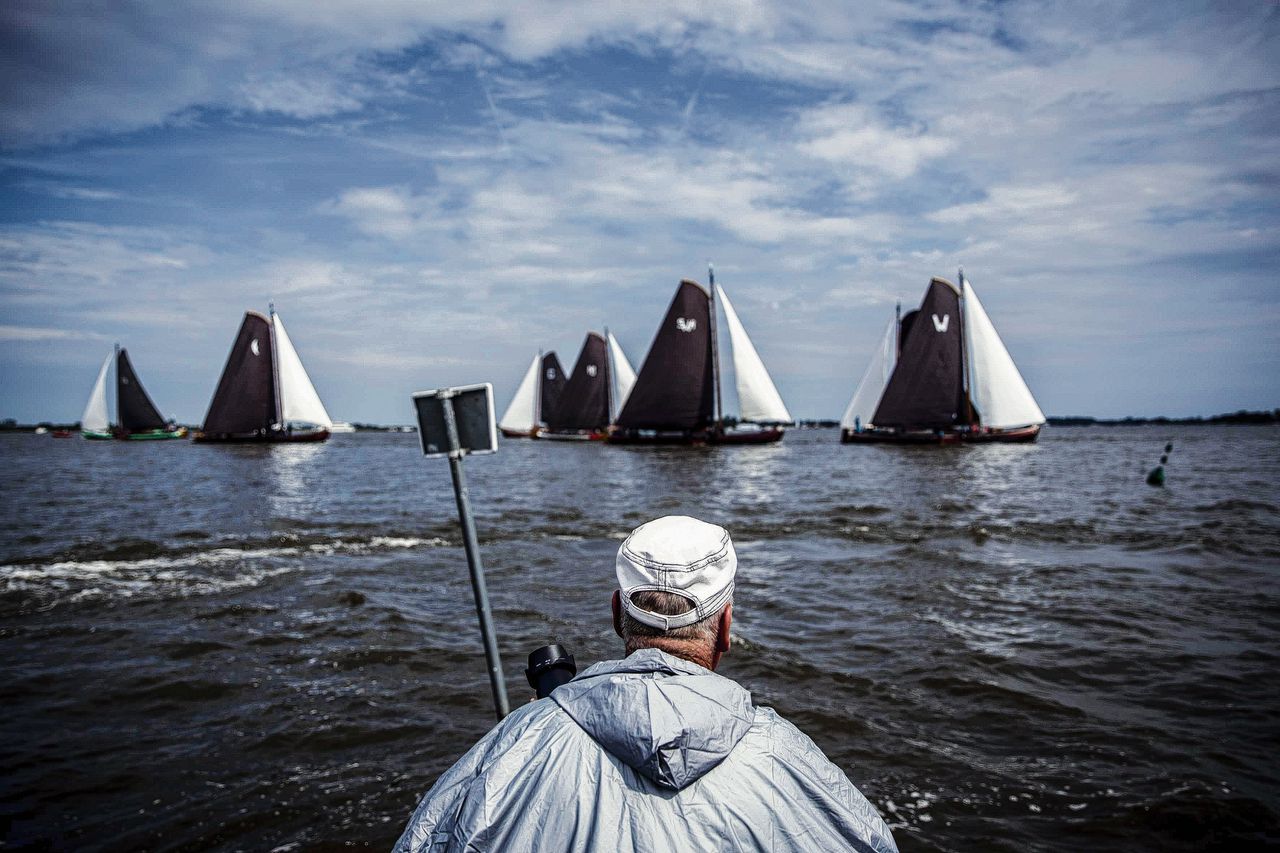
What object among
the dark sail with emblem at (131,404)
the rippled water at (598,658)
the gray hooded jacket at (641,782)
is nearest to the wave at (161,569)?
the rippled water at (598,658)

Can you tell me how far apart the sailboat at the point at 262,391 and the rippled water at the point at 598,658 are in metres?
53.5

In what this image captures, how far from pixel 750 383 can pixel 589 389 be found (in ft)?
91.2

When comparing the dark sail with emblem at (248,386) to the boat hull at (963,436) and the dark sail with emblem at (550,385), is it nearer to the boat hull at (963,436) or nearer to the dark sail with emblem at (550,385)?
the dark sail with emblem at (550,385)

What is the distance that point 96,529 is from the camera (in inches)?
656

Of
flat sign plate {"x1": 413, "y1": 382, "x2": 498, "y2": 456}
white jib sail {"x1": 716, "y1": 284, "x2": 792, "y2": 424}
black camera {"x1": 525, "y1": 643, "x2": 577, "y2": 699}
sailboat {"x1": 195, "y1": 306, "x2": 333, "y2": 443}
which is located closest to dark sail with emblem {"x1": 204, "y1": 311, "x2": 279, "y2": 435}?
sailboat {"x1": 195, "y1": 306, "x2": 333, "y2": 443}

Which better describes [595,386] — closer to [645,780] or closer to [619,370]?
[619,370]

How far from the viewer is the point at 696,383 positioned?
2292 inches

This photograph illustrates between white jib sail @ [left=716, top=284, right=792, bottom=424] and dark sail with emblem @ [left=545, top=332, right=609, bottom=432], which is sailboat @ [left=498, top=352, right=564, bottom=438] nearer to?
dark sail with emblem @ [left=545, top=332, right=609, bottom=432]

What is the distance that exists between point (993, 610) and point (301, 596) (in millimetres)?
8589

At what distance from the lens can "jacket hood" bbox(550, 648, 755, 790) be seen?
139cm

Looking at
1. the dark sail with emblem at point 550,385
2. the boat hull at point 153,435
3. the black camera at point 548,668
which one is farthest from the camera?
the dark sail with emblem at point 550,385

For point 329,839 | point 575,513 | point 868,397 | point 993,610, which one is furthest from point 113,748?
point 868,397

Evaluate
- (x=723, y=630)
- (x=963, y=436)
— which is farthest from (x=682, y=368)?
(x=723, y=630)

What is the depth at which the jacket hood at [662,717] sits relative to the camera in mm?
1387
